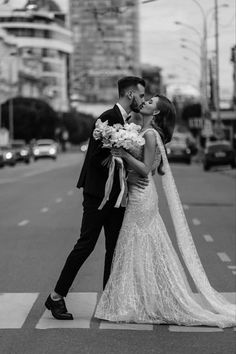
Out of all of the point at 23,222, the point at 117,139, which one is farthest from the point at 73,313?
the point at 23,222

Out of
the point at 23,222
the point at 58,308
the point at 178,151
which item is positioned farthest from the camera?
the point at 178,151

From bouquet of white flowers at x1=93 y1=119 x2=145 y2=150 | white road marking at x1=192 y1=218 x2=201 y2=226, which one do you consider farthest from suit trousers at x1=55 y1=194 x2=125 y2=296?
white road marking at x1=192 y1=218 x2=201 y2=226

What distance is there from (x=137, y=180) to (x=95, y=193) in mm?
333

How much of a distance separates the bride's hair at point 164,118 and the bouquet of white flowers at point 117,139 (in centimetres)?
16

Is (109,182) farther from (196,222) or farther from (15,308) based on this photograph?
(196,222)

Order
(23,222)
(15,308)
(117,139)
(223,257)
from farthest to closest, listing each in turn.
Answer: (23,222) < (223,257) < (15,308) < (117,139)

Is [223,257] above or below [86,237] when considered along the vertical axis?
below

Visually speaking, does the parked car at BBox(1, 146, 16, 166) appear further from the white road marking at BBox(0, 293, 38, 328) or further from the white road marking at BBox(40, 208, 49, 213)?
the white road marking at BBox(0, 293, 38, 328)

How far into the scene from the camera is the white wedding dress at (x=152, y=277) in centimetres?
804

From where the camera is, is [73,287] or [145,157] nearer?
[145,157]

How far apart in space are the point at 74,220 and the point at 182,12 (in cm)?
503

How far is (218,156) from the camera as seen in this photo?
55219 mm

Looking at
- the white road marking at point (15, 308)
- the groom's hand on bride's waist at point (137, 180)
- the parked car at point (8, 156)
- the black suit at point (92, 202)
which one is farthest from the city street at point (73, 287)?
the parked car at point (8, 156)

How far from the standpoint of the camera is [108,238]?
8.34 metres
